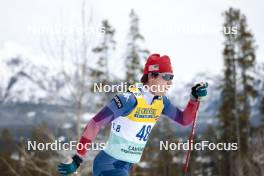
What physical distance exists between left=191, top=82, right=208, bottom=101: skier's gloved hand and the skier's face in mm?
484

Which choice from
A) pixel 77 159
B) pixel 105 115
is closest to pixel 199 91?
pixel 105 115

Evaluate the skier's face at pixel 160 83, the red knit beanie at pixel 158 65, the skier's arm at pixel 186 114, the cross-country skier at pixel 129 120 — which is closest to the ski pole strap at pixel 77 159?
the cross-country skier at pixel 129 120

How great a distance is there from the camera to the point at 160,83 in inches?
200

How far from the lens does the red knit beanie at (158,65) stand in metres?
5.09

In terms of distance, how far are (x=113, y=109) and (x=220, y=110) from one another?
105 feet

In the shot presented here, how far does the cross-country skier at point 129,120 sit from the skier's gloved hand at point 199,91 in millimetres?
422

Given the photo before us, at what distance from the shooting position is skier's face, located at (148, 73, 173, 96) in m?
5.07

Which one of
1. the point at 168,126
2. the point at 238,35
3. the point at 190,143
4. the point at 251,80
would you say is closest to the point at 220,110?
the point at 251,80

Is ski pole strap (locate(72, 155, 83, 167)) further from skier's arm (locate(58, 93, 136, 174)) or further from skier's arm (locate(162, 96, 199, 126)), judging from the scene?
skier's arm (locate(162, 96, 199, 126))

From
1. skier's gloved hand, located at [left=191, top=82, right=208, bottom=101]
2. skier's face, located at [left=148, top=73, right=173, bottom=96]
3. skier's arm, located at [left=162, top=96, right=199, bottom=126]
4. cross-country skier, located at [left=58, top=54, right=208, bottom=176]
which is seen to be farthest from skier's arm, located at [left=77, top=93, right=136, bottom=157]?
skier's gloved hand, located at [left=191, top=82, right=208, bottom=101]

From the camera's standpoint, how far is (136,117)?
4.94 m

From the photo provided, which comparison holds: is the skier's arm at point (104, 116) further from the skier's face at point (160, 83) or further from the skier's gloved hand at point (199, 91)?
the skier's gloved hand at point (199, 91)

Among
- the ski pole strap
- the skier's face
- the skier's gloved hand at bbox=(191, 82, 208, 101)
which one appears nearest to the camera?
the ski pole strap

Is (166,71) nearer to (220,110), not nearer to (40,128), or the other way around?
(40,128)
